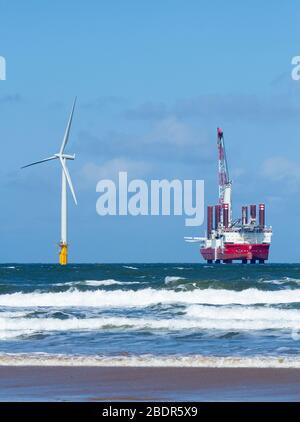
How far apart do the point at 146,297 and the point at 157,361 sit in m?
29.4

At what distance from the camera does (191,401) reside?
Answer: 1473 cm

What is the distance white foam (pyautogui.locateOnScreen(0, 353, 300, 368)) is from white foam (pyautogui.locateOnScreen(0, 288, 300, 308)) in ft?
81.7

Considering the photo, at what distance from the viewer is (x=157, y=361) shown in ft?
65.7

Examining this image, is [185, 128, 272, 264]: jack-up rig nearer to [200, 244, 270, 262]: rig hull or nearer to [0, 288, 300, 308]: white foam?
[200, 244, 270, 262]: rig hull

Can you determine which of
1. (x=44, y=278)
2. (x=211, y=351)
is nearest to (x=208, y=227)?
(x=44, y=278)

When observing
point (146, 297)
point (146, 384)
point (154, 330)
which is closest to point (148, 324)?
point (154, 330)

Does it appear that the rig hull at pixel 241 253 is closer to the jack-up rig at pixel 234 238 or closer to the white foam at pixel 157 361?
the jack-up rig at pixel 234 238

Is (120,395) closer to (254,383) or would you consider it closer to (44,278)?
(254,383)

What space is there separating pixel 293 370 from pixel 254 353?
266cm

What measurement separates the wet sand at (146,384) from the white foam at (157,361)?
0.55 metres

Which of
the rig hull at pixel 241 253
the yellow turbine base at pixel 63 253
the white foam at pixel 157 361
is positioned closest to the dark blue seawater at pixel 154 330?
the white foam at pixel 157 361

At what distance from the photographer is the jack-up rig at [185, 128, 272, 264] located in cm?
15662

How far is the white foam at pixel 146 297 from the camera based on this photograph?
1842 inches

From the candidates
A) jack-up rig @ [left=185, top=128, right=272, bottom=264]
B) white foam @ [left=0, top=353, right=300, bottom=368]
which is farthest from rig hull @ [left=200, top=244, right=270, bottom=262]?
white foam @ [left=0, top=353, right=300, bottom=368]
